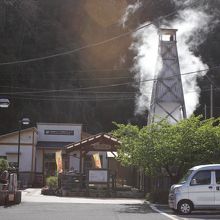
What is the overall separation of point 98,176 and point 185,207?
14.6 m

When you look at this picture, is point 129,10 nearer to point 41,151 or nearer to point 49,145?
point 49,145

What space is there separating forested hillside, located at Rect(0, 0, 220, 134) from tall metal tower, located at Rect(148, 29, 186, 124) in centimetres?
2042

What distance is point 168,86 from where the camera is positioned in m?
42.2

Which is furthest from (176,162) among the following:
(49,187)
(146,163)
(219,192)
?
(49,187)

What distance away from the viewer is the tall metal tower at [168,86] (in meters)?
41.7

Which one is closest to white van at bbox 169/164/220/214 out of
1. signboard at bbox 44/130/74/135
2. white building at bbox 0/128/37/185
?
white building at bbox 0/128/37/185

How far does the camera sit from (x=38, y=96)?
229ft

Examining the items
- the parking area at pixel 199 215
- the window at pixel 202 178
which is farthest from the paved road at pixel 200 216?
the window at pixel 202 178

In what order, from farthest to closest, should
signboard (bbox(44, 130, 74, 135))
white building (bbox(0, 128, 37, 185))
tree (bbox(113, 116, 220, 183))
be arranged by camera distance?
signboard (bbox(44, 130, 74, 135)), white building (bbox(0, 128, 37, 185)), tree (bbox(113, 116, 220, 183))

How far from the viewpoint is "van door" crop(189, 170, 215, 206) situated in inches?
770

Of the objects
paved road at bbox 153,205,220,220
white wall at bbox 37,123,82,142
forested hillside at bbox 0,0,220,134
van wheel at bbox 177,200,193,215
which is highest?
forested hillside at bbox 0,0,220,134

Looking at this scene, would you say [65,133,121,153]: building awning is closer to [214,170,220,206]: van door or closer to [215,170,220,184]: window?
[215,170,220,184]: window

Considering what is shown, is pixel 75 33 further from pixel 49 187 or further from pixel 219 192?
pixel 219 192

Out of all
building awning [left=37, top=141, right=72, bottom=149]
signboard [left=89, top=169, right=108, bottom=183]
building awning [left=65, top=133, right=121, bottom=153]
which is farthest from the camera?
building awning [left=37, top=141, right=72, bottom=149]
